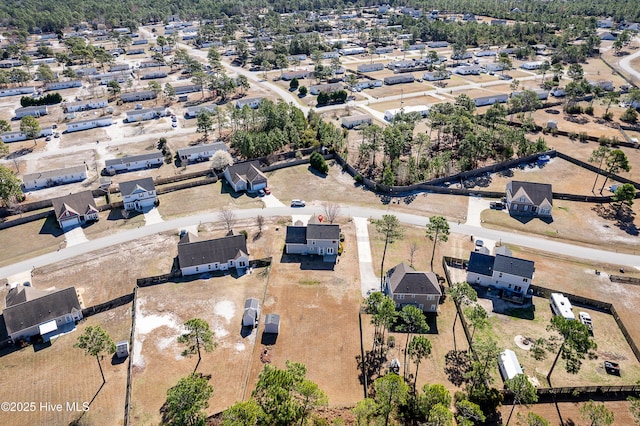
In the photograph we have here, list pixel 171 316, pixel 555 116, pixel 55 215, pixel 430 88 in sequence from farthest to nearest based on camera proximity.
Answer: pixel 430 88 < pixel 555 116 < pixel 55 215 < pixel 171 316

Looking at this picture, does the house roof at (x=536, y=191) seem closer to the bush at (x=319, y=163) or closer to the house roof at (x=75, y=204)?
the bush at (x=319, y=163)

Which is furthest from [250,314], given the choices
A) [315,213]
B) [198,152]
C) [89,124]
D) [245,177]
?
[89,124]

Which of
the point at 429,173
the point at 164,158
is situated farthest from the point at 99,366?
the point at 429,173

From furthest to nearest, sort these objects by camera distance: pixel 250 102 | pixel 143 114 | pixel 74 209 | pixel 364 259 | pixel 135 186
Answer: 1. pixel 250 102
2. pixel 143 114
3. pixel 135 186
4. pixel 74 209
5. pixel 364 259

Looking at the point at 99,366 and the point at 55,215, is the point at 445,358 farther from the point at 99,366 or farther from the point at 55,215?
the point at 55,215

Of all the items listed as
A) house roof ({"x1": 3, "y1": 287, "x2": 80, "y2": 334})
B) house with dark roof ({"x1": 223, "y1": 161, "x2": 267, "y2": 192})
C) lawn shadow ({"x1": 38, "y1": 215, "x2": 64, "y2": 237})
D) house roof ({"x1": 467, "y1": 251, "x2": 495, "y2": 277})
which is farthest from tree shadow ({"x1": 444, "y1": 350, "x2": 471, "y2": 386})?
lawn shadow ({"x1": 38, "y1": 215, "x2": 64, "y2": 237})

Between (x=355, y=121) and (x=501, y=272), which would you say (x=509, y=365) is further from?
(x=355, y=121)

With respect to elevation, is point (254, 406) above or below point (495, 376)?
above
